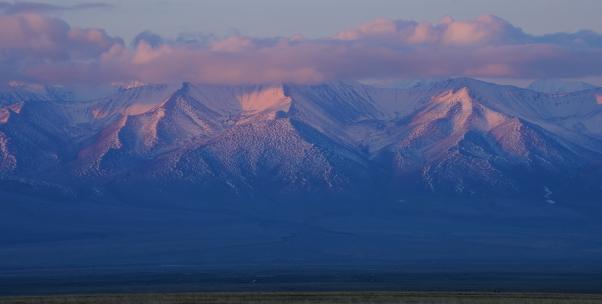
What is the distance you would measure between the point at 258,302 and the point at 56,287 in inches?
2048

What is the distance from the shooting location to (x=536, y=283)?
150 meters

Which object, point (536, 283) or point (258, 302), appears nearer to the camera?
point (258, 302)

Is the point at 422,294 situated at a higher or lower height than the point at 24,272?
lower

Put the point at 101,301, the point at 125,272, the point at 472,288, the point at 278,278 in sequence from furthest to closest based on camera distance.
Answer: the point at 125,272 < the point at 278,278 < the point at 472,288 < the point at 101,301

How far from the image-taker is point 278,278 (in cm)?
16175

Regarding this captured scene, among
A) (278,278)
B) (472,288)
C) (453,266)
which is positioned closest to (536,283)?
(472,288)

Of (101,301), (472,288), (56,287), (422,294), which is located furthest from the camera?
(56,287)

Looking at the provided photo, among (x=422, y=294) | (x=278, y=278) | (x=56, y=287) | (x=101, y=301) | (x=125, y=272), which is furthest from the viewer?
(x=125, y=272)

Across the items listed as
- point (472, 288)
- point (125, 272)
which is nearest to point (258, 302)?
point (472, 288)

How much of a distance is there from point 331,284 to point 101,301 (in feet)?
164

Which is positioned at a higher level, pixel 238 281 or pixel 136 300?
pixel 238 281

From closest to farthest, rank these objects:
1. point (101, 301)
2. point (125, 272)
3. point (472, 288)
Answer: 1. point (101, 301)
2. point (472, 288)
3. point (125, 272)

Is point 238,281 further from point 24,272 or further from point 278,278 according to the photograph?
point 24,272

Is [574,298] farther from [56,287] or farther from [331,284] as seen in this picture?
[56,287]
